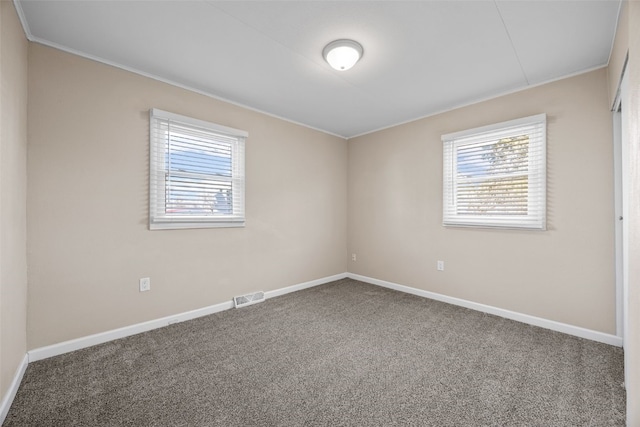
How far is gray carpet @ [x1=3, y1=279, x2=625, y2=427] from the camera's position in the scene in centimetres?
157

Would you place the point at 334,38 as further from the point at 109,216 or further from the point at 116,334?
the point at 116,334

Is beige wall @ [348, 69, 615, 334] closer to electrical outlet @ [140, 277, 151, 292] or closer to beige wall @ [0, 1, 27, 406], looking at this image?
electrical outlet @ [140, 277, 151, 292]

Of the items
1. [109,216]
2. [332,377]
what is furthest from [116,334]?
[332,377]

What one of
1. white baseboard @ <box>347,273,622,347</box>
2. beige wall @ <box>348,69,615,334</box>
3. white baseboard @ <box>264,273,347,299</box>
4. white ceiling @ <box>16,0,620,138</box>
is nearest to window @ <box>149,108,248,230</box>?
white ceiling @ <box>16,0,620,138</box>

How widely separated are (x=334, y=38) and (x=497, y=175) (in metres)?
2.27

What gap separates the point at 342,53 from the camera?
219 cm

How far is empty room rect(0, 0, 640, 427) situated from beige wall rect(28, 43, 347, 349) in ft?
0.05

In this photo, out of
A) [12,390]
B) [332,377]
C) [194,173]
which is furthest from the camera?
[194,173]

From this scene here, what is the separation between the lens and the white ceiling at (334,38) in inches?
71.4

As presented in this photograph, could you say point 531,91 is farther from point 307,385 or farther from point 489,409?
point 307,385

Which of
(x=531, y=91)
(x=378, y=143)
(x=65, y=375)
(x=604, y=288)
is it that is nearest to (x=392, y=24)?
(x=531, y=91)

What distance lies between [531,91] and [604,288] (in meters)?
1.97

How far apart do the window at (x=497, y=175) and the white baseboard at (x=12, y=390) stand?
396 cm

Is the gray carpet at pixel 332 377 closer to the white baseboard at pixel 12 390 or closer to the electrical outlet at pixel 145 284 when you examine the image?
the white baseboard at pixel 12 390
